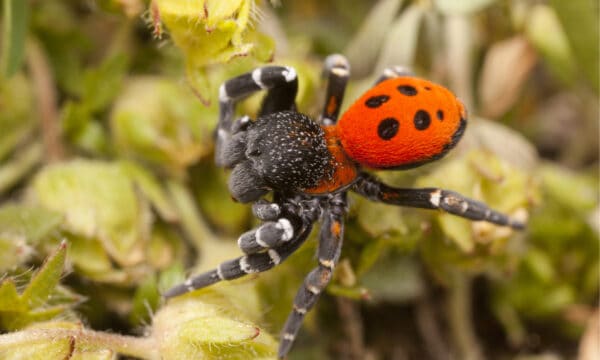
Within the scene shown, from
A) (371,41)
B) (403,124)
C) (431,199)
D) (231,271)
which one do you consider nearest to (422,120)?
(403,124)

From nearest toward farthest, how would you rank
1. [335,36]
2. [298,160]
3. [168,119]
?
[298,160]
[168,119]
[335,36]

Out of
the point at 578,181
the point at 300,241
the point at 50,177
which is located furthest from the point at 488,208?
the point at 50,177

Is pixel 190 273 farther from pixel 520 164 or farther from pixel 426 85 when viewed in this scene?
pixel 520 164

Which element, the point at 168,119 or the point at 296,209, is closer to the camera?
the point at 296,209

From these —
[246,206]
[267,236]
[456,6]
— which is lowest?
[246,206]

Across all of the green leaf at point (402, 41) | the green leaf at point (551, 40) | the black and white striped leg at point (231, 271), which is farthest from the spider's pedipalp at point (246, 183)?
the green leaf at point (551, 40)

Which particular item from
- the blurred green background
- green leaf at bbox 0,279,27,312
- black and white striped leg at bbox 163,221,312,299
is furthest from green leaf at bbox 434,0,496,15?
green leaf at bbox 0,279,27,312

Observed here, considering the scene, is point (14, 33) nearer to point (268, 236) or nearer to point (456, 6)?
point (268, 236)
